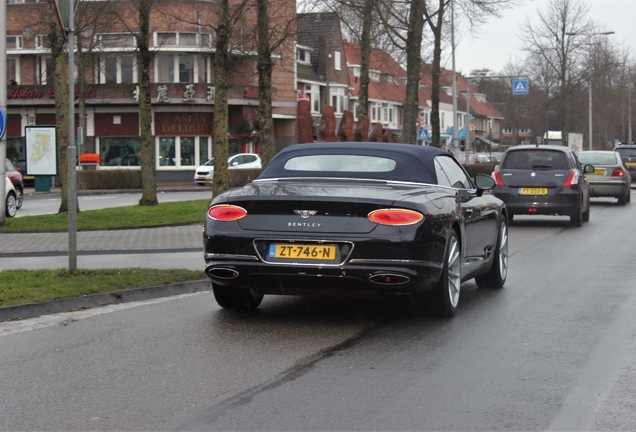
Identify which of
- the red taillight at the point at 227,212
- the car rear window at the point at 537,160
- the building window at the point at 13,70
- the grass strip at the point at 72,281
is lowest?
the grass strip at the point at 72,281

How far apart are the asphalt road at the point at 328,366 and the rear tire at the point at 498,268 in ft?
1.34

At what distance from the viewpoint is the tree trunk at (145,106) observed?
24.0 meters

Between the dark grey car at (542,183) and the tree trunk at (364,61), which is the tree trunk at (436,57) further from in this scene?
the dark grey car at (542,183)

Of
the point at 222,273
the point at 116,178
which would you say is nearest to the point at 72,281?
the point at 222,273

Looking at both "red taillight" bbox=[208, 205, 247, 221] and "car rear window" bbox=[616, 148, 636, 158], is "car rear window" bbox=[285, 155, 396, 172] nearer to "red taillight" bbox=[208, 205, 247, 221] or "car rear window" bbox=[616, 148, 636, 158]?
"red taillight" bbox=[208, 205, 247, 221]

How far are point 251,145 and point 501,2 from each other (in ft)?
92.9

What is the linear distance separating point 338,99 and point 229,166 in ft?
101

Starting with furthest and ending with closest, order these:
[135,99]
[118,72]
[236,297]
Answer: [118,72] → [135,99] → [236,297]

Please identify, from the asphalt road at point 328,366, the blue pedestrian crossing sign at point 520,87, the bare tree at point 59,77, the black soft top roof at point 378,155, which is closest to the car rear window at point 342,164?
the black soft top roof at point 378,155

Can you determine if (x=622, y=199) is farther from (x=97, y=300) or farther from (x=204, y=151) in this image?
(x=204, y=151)

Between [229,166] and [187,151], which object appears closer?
[229,166]

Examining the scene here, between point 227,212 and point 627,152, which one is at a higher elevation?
point 627,152

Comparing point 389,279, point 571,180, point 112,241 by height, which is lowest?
point 112,241

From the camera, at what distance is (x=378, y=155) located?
8797 mm
